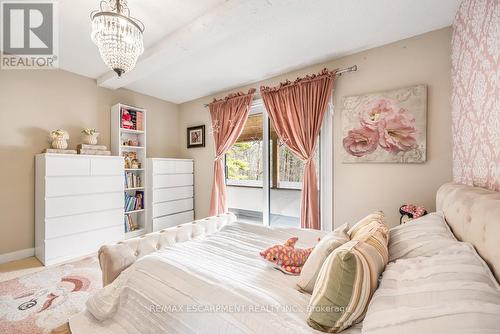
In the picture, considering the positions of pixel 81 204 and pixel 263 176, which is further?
pixel 263 176

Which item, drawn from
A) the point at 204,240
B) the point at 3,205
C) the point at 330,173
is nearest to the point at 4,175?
the point at 3,205

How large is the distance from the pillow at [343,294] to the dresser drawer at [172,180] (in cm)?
329

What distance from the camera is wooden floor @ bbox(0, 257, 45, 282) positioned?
236 cm

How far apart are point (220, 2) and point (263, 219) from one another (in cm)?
266

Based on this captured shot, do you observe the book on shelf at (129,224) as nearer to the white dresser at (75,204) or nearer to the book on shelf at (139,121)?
the white dresser at (75,204)

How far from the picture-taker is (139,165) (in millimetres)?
3713

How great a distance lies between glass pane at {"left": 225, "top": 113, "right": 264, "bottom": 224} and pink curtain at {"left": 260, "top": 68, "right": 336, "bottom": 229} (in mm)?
601

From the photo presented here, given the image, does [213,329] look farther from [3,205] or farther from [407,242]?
[3,205]

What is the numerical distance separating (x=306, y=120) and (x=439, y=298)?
2.32 metres

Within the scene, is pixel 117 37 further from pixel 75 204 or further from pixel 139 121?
pixel 139 121

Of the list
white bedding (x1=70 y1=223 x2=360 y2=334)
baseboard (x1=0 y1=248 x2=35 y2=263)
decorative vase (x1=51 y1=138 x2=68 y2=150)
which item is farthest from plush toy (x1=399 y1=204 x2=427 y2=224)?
baseboard (x1=0 y1=248 x2=35 y2=263)

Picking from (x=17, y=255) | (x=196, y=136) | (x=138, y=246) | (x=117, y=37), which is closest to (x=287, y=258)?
(x=138, y=246)

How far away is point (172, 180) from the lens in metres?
3.87

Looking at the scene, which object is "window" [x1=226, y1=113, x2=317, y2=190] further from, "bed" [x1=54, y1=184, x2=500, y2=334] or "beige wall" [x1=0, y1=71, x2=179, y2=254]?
"beige wall" [x1=0, y1=71, x2=179, y2=254]
